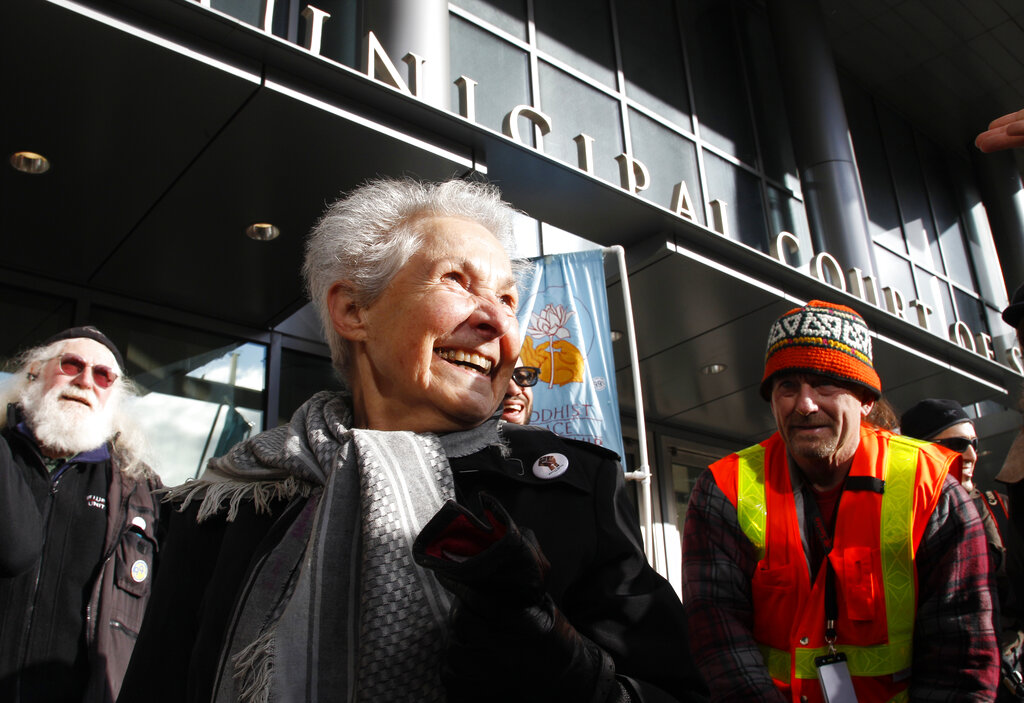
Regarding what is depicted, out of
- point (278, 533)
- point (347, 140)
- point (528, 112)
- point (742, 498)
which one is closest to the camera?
point (278, 533)

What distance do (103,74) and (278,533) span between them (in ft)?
10.2

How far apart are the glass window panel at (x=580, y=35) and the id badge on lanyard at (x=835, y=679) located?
685 centimetres

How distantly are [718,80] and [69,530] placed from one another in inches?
364

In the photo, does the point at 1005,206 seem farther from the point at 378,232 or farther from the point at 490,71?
the point at 378,232

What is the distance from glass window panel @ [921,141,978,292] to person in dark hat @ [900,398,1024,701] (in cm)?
924

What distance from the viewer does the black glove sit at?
89 centimetres

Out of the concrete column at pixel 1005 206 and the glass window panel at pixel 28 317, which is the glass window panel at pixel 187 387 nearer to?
the glass window panel at pixel 28 317

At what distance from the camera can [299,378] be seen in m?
6.28

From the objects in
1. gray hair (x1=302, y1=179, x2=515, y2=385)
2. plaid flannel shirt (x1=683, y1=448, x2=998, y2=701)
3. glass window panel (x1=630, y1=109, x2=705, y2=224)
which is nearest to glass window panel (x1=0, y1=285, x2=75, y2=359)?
gray hair (x1=302, y1=179, x2=515, y2=385)

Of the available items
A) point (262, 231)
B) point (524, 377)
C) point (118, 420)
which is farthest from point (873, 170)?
point (118, 420)

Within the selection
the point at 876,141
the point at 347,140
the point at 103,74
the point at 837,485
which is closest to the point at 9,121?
the point at 103,74

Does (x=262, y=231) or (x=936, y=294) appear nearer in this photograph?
(x=262, y=231)

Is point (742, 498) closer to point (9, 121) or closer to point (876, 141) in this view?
point (9, 121)

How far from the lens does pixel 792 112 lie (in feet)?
33.8
